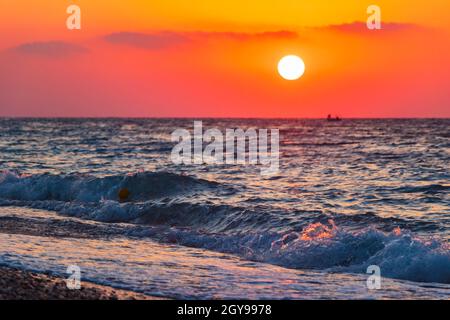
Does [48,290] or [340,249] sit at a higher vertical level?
[48,290]

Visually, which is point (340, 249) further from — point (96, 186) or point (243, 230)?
point (96, 186)

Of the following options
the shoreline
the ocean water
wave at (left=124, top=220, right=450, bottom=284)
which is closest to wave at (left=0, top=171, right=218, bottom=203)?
the ocean water

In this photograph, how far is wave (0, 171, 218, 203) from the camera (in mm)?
26531

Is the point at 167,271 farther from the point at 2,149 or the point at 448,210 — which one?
the point at 2,149

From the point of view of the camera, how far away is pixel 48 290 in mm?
9508

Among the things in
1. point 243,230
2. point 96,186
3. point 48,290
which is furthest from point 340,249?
point 96,186

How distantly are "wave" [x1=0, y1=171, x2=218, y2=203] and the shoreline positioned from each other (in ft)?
50.4

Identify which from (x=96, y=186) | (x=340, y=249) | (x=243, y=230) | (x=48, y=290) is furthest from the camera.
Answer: (x=96, y=186)

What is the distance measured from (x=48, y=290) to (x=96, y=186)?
18.4 metres

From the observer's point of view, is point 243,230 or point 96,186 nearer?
point 243,230
